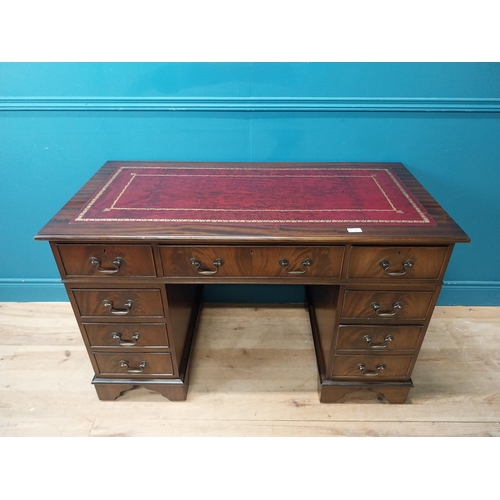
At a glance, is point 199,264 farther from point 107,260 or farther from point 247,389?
point 247,389

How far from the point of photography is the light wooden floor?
5.15 feet

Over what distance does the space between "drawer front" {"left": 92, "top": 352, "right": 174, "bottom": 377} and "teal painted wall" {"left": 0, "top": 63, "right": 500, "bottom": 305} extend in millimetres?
887

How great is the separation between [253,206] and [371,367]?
0.86 metres

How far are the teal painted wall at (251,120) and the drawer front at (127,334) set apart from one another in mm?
811

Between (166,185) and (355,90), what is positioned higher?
(355,90)

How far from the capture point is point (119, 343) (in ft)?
5.00

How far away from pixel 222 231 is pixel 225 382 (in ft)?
2.82

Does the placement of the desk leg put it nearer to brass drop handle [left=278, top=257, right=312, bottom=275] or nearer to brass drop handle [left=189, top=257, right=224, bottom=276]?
brass drop handle [left=278, top=257, right=312, bottom=275]

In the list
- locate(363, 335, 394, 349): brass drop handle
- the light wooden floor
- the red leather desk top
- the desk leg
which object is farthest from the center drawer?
the light wooden floor

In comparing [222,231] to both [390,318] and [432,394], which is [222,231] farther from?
[432,394]

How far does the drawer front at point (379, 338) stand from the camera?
1469 mm

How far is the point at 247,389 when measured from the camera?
1.73 meters

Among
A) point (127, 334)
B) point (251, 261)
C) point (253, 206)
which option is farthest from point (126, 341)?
point (253, 206)

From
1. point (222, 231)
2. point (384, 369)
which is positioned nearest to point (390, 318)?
point (384, 369)
